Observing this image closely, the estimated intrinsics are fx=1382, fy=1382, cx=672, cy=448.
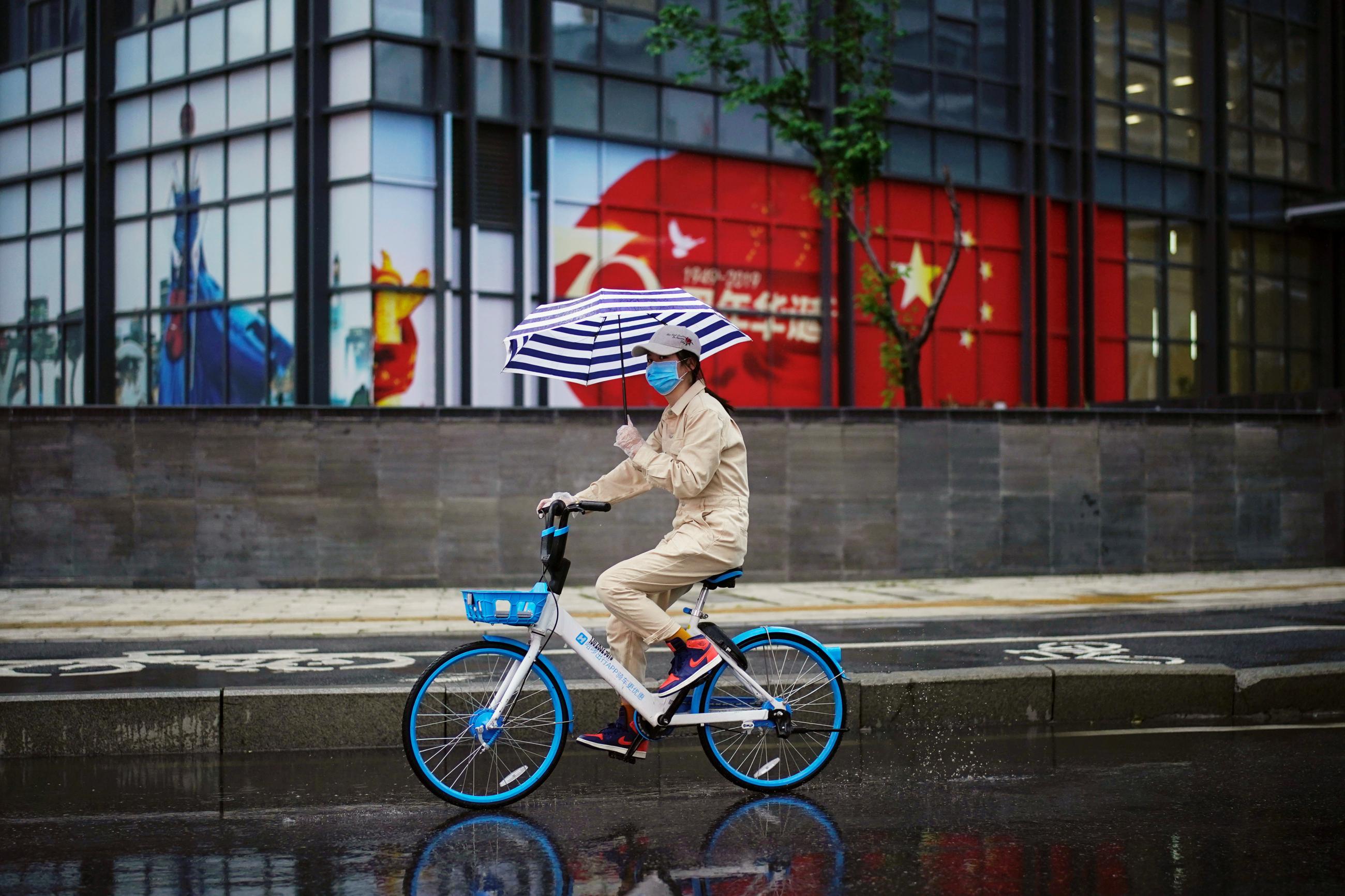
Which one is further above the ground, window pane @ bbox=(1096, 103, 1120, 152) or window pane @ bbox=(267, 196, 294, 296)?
window pane @ bbox=(1096, 103, 1120, 152)

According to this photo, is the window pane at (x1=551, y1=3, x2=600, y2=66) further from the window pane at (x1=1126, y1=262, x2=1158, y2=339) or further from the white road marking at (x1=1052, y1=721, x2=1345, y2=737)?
the white road marking at (x1=1052, y1=721, x2=1345, y2=737)

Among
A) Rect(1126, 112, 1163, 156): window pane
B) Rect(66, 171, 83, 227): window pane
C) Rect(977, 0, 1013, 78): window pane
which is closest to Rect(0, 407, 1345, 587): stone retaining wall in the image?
Rect(66, 171, 83, 227): window pane

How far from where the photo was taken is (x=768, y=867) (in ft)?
16.2

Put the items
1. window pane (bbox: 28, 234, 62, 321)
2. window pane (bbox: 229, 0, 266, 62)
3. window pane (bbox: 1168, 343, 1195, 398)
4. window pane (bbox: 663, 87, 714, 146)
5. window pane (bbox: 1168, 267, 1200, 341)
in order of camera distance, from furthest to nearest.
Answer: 1. window pane (bbox: 1168, 267, 1200, 341)
2. window pane (bbox: 1168, 343, 1195, 398)
3. window pane (bbox: 28, 234, 62, 321)
4. window pane (bbox: 663, 87, 714, 146)
5. window pane (bbox: 229, 0, 266, 62)

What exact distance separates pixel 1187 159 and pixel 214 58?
19738 mm

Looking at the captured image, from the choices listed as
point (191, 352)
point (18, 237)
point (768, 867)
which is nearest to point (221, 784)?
point (768, 867)

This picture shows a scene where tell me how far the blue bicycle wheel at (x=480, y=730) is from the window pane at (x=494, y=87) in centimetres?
1642

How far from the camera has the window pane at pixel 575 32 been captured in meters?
21.7

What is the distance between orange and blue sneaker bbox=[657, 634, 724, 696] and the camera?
593 cm

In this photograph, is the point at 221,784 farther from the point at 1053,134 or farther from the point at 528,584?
the point at 1053,134

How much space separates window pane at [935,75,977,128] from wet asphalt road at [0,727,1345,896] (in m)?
20.5

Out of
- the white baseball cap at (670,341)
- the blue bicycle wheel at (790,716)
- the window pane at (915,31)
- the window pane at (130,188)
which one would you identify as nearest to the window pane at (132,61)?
the window pane at (130,188)

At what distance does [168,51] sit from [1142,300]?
63.3 ft

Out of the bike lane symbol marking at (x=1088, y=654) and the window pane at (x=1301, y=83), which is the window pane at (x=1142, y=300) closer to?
the window pane at (x=1301, y=83)
